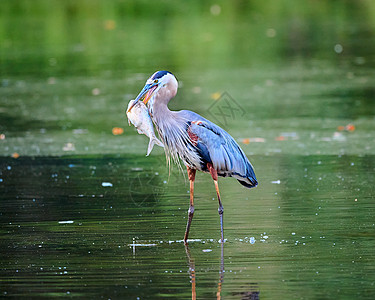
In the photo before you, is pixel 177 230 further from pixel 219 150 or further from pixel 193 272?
pixel 193 272

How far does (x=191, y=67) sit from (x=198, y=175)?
7.89 metres

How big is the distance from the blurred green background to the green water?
0.05 metres

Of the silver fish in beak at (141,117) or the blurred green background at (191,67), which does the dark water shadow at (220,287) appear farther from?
the blurred green background at (191,67)

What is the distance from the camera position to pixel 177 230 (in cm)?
759

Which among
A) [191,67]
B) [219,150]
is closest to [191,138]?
[219,150]

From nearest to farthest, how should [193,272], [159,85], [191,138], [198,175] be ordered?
[193,272] < [159,85] < [191,138] < [198,175]

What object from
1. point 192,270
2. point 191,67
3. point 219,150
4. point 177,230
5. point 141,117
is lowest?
point 192,270

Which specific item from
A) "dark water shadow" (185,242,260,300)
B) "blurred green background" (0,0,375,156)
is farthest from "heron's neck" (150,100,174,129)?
"blurred green background" (0,0,375,156)

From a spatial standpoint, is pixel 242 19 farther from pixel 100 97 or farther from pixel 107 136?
pixel 107 136

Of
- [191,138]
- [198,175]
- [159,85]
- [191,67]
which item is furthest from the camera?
[191,67]

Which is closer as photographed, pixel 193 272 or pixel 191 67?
pixel 193 272

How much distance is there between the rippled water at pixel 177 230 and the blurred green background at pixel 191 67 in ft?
3.60

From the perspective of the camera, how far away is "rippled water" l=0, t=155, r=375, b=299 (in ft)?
19.6

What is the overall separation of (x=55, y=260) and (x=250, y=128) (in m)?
5.72
